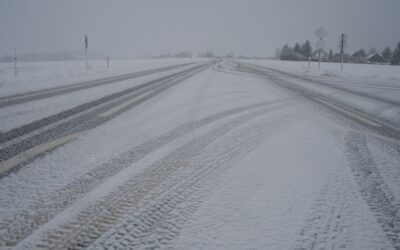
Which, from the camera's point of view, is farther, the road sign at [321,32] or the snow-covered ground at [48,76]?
the road sign at [321,32]

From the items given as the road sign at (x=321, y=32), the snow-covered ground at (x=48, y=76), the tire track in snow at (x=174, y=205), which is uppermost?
the road sign at (x=321, y=32)

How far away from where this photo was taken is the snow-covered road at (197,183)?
1659 mm

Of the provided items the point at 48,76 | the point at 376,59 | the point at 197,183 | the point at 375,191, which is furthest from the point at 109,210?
the point at 376,59

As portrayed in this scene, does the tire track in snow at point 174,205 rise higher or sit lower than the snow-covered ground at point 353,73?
lower

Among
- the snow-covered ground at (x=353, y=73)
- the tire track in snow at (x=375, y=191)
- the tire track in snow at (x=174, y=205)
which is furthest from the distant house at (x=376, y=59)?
the tire track in snow at (x=174, y=205)

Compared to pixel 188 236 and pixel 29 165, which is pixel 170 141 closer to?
pixel 29 165

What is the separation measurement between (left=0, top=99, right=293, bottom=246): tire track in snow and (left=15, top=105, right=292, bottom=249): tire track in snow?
13 cm

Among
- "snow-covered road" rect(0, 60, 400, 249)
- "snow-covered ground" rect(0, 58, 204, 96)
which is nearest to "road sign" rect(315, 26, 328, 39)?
"snow-covered ground" rect(0, 58, 204, 96)

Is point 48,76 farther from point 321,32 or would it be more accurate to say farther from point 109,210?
point 321,32

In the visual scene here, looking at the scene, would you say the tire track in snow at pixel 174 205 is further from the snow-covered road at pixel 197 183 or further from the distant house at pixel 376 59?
the distant house at pixel 376 59

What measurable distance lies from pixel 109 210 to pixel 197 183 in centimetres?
74

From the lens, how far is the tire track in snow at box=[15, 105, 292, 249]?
5.20 feet

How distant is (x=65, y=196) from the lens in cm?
208

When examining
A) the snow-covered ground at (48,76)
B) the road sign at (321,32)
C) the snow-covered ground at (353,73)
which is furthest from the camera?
the road sign at (321,32)
